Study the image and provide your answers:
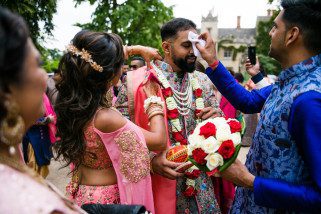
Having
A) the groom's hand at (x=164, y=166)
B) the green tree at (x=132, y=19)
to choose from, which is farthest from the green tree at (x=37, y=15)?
the groom's hand at (x=164, y=166)

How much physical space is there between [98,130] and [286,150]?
1.16 meters

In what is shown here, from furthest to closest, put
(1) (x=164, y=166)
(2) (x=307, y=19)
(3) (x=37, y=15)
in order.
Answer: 1. (3) (x=37, y=15)
2. (1) (x=164, y=166)
3. (2) (x=307, y=19)

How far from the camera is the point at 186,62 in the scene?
347cm

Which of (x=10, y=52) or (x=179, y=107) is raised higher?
(x=10, y=52)

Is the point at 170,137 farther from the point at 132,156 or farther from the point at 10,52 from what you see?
the point at 10,52

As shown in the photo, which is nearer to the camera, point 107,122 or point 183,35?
point 107,122

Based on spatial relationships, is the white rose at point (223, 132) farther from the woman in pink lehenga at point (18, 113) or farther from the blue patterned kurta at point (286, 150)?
the woman in pink lehenga at point (18, 113)

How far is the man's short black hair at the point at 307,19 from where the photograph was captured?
6.23 ft

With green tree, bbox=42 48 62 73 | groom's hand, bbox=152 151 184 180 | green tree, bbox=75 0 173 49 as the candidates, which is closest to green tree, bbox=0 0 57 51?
green tree, bbox=42 48 62 73

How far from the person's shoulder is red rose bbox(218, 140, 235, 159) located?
0.72 metres

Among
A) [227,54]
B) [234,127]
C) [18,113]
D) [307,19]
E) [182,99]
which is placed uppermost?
[307,19]

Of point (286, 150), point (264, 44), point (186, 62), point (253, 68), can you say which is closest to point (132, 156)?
point (286, 150)

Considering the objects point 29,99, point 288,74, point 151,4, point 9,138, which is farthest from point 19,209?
point 151,4

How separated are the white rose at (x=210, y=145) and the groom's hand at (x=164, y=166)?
2.75ft
